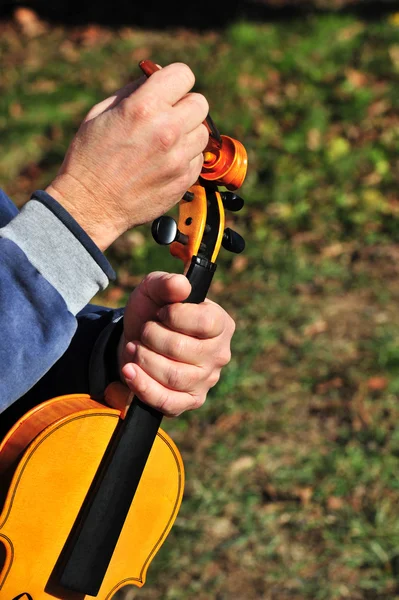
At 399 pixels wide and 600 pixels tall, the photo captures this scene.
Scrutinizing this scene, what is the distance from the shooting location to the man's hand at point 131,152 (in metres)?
1.54

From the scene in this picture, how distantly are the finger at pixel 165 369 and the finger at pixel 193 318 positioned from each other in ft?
0.22

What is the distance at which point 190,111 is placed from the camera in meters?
1.57

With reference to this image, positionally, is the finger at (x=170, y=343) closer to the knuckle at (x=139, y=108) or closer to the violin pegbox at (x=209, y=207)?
the violin pegbox at (x=209, y=207)

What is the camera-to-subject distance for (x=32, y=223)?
1.51m

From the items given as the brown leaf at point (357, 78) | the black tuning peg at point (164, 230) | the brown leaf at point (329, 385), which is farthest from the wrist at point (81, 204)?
the brown leaf at point (357, 78)

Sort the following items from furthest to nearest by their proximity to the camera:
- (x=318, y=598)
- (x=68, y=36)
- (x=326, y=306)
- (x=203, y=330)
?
(x=68, y=36)
(x=326, y=306)
(x=318, y=598)
(x=203, y=330)

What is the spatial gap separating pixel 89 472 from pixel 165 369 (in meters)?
0.26

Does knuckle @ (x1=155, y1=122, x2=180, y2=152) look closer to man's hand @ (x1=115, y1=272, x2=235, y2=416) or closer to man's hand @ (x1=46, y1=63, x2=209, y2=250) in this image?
man's hand @ (x1=46, y1=63, x2=209, y2=250)

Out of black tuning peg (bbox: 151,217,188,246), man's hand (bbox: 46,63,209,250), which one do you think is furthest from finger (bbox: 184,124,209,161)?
black tuning peg (bbox: 151,217,188,246)

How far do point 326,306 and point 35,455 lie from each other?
284 cm

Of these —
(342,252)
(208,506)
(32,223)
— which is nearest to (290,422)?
(208,506)

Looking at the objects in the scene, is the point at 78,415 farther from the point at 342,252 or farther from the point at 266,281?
the point at 342,252

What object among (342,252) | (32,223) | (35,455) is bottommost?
(342,252)

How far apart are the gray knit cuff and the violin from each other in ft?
0.52
